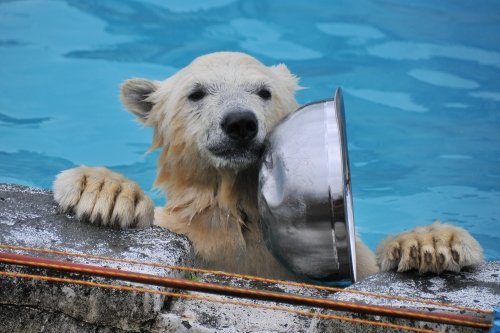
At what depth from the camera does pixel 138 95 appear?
16.1 feet

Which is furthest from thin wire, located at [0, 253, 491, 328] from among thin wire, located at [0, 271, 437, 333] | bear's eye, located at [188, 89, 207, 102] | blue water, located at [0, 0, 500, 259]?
blue water, located at [0, 0, 500, 259]

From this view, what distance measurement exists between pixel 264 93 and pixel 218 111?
15.1 inches

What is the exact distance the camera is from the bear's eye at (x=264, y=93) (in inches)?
171

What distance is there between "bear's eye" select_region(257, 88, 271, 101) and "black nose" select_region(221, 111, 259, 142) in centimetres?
47

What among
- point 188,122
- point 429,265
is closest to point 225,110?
point 188,122

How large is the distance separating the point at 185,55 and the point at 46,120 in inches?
79.7

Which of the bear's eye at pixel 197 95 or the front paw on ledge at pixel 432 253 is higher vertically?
the bear's eye at pixel 197 95

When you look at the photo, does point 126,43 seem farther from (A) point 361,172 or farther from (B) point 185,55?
(A) point 361,172

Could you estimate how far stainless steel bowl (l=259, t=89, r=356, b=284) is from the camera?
3213 mm

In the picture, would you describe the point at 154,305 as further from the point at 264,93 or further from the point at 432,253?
the point at 264,93

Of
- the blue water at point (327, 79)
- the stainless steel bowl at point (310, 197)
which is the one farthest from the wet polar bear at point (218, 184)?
the blue water at point (327, 79)

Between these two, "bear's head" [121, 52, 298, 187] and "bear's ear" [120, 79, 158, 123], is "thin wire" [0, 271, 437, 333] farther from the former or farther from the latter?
"bear's ear" [120, 79, 158, 123]

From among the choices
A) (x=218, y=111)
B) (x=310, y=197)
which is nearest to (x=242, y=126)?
(x=218, y=111)

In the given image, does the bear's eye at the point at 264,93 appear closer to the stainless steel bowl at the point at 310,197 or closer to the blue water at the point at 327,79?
the stainless steel bowl at the point at 310,197
